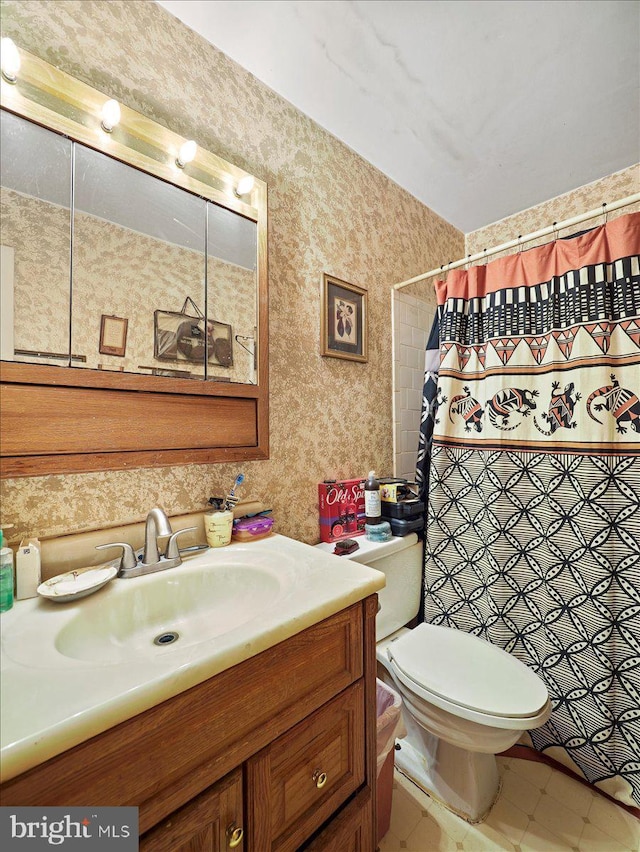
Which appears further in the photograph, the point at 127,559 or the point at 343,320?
the point at 343,320

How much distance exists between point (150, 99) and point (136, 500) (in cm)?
117

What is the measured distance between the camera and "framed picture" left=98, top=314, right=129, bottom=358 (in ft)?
3.12

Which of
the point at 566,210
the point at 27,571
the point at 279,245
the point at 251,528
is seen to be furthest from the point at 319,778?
the point at 566,210

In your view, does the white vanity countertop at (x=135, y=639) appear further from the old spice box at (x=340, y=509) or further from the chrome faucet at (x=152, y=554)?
the old spice box at (x=340, y=509)

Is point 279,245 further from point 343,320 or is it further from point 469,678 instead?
point 469,678

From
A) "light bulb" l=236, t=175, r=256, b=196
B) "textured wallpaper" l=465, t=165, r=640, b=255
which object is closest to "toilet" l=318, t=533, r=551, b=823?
"light bulb" l=236, t=175, r=256, b=196

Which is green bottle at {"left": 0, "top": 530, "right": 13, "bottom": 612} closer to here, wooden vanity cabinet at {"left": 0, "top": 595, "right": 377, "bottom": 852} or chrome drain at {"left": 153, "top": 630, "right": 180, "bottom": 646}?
chrome drain at {"left": 153, "top": 630, "right": 180, "bottom": 646}

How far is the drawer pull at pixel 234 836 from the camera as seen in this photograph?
0.62 meters

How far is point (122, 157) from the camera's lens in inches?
38.5

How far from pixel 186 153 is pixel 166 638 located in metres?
1.32

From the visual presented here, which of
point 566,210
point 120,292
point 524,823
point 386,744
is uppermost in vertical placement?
point 566,210

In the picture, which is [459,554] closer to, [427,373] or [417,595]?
[417,595]

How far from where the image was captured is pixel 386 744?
109cm

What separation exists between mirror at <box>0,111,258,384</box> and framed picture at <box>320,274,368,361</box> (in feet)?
1.18
